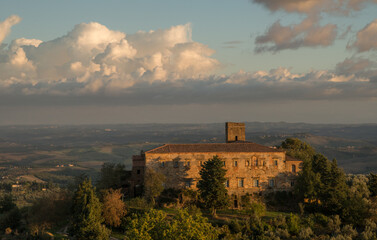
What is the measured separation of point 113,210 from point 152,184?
28.2 feet

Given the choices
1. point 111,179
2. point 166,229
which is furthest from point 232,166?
point 166,229

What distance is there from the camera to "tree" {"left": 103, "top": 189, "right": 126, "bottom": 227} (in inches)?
2210

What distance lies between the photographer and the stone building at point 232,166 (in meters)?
65.3

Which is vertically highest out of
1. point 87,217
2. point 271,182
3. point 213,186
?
point 213,186

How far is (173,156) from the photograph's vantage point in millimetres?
65438

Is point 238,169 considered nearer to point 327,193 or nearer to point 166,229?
point 327,193

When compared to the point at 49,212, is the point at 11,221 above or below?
below

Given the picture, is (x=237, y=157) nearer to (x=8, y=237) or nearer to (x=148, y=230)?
(x=148, y=230)

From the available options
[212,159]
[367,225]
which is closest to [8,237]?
[212,159]

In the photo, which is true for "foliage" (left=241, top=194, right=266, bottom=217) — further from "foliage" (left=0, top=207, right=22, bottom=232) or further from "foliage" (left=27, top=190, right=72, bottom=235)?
"foliage" (left=0, top=207, right=22, bottom=232)

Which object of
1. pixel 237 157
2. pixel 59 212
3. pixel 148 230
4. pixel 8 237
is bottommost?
pixel 8 237

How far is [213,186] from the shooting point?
198 ft

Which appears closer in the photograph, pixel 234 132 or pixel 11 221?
pixel 11 221

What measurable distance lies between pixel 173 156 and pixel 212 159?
25.4 ft
